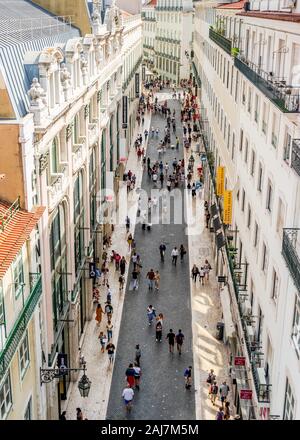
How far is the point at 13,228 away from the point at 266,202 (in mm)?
10932

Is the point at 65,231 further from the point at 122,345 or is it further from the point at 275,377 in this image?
the point at 275,377

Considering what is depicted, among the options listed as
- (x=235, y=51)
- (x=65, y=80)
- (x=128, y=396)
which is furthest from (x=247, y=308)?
(x=235, y=51)

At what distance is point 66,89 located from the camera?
92.3 ft

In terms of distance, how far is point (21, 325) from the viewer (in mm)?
20469

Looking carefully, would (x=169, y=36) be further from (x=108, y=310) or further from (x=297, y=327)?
(x=297, y=327)

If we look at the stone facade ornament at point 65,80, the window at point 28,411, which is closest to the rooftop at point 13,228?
the window at point 28,411

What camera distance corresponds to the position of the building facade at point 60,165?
22016 mm

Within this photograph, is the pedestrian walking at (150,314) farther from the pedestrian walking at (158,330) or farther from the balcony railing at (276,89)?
the balcony railing at (276,89)

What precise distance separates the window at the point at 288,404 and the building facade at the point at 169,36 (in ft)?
341

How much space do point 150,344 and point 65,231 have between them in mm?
8648

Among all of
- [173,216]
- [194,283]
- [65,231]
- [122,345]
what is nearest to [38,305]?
[65,231]

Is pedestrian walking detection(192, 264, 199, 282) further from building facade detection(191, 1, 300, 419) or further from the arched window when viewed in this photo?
the arched window

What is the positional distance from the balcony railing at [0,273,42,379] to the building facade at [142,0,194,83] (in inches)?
3963
